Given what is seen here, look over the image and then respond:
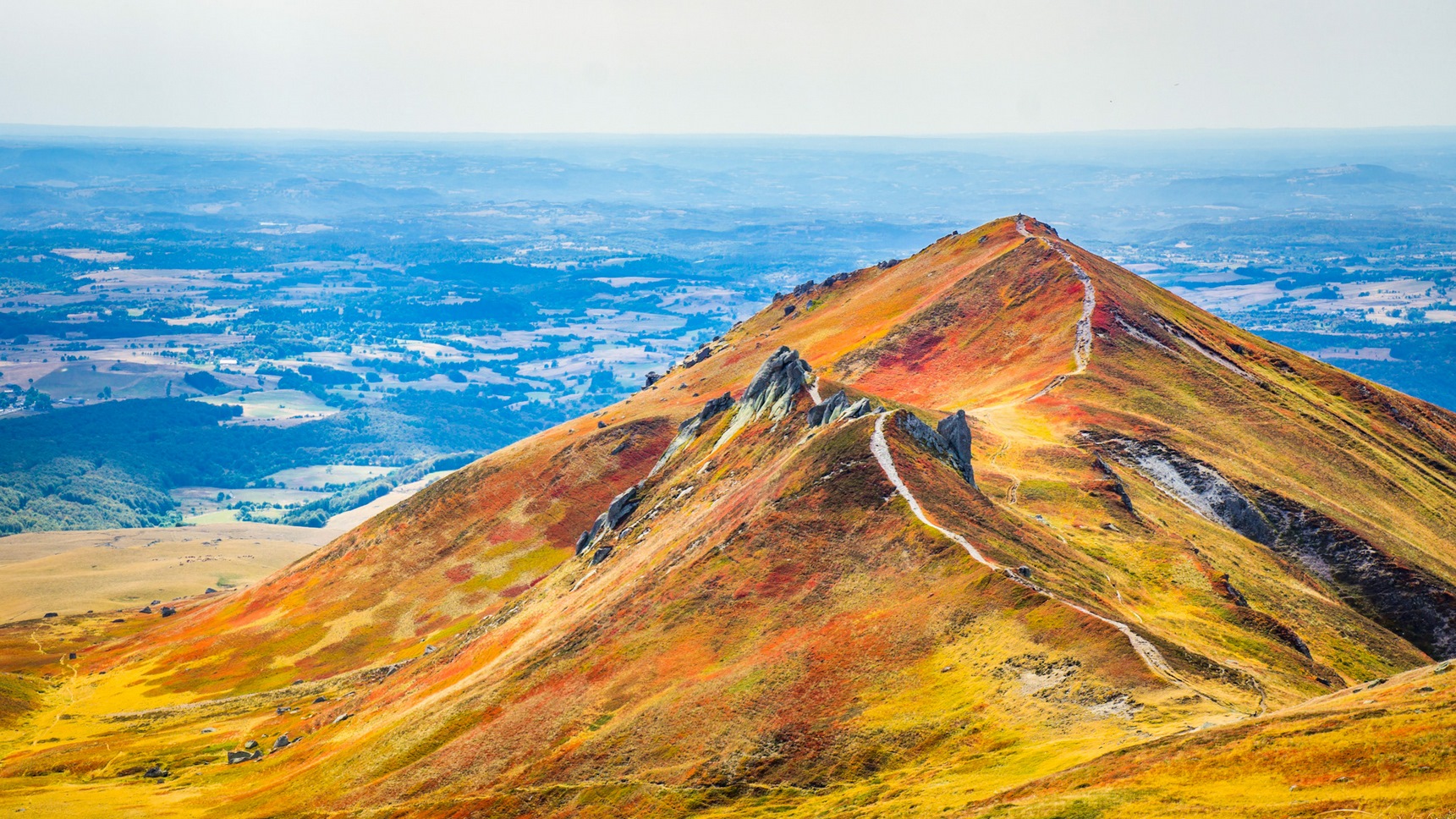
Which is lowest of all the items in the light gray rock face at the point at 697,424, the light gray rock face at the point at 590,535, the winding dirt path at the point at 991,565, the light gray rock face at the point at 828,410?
the light gray rock face at the point at 590,535

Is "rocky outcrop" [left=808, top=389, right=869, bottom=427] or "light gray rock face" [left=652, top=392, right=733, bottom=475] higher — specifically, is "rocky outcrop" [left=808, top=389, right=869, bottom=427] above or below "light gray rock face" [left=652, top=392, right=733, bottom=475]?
above

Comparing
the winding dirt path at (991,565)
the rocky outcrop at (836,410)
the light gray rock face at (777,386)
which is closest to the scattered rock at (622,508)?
the light gray rock face at (777,386)

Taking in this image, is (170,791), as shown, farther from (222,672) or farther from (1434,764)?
(1434,764)

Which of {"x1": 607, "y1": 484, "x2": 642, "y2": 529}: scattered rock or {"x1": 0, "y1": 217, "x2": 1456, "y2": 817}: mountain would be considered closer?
{"x1": 0, "y1": 217, "x2": 1456, "y2": 817}: mountain

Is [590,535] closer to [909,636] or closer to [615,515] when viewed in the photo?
[615,515]

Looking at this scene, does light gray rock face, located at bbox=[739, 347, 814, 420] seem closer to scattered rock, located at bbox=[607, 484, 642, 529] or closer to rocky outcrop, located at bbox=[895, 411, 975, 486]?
scattered rock, located at bbox=[607, 484, 642, 529]

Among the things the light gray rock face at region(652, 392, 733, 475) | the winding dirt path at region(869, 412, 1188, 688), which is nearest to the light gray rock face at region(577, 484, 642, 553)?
the light gray rock face at region(652, 392, 733, 475)

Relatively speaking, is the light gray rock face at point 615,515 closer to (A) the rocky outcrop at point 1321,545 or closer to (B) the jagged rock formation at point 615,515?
(B) the jagged rock formation at point 615,515
